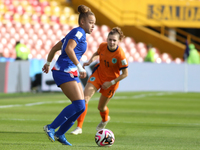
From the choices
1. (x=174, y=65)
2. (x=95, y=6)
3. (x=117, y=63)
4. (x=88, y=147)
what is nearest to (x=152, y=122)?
(x=117, y=63)

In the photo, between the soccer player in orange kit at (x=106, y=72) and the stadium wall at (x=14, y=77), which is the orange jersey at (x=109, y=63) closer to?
the soccer player in orange kit at (x=106, y=72)

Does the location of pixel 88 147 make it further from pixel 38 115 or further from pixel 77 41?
pixel 38 115

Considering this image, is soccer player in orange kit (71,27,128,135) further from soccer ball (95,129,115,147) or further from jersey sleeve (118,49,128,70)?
soccer ball (95,129,115,147)

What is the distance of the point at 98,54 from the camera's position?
7828 millimetres

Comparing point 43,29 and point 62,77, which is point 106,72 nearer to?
point 62,77

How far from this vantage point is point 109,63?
755 cm

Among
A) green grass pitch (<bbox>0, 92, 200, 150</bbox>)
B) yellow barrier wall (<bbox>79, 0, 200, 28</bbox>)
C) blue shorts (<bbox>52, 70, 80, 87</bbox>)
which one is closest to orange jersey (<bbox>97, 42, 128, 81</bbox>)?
green grass pitch (<bbox>0, 92, 200, 150</bbox>)

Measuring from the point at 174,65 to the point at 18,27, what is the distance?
37.6 ft

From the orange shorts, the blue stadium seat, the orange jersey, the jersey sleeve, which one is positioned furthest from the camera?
the blue stadium seat

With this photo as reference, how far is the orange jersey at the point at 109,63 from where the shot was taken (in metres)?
7.44

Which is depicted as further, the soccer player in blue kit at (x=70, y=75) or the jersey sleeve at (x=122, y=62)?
the jersey sleeve at (x=122, y=62)

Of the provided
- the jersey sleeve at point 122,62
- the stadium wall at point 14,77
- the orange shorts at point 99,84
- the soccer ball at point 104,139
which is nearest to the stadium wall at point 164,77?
the stadium wall at point 14,77

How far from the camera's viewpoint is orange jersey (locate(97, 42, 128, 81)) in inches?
293

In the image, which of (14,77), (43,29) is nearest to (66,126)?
(14,77)
